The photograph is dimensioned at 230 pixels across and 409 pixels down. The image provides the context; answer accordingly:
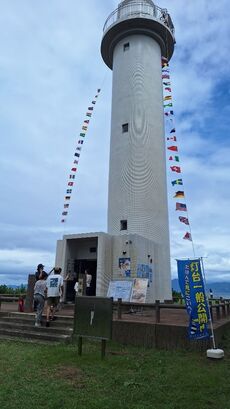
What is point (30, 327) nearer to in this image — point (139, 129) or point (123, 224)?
point (123, 224)

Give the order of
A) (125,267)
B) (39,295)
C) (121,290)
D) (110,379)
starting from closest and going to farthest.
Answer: (110,379)
(39,295)
(121,290)
(125,267)

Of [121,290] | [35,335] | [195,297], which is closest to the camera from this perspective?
[195,297]

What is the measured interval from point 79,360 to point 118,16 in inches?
802

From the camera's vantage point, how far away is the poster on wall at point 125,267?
50.9ft

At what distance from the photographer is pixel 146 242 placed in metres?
16.4

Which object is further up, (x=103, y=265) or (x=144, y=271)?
(x=103, y=265)

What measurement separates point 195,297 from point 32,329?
483 cm

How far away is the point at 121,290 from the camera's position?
1404cm

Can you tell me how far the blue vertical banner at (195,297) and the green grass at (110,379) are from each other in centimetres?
55

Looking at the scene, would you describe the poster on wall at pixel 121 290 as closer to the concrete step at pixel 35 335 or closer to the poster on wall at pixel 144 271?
the poster on wall at pixel 144 271

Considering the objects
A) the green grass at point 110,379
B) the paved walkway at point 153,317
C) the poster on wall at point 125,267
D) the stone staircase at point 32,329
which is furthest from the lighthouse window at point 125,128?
the green grass at point 110,379

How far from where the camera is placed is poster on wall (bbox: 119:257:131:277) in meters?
15.5

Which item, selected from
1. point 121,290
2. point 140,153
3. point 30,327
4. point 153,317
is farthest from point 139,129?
point 30,327

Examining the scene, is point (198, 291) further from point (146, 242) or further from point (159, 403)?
point (146, 242)
